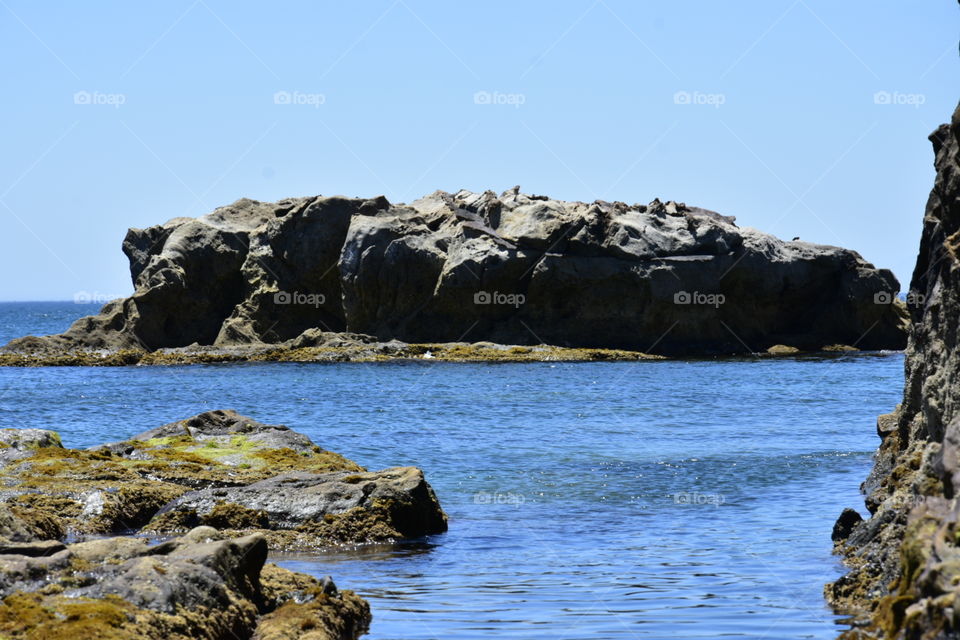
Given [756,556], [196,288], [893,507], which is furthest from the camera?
[196,288]

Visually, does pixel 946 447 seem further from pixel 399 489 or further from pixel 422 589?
pixel 399 489

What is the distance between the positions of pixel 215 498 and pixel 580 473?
9643 mm

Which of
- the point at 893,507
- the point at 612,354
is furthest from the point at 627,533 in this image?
the point at 612,354

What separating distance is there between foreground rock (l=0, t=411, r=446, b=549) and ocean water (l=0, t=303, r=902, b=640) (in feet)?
2.23

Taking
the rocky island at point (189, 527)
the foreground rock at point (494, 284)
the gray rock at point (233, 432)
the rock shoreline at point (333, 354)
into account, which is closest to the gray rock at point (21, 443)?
the rocky island at point (189, 527)

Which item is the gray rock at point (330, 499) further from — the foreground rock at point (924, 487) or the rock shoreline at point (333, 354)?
the rock shoreline at point (333, 354)

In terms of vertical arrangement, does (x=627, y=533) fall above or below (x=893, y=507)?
below

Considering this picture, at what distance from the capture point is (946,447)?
27.3 ft

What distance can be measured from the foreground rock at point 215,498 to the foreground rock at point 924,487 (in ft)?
20.5

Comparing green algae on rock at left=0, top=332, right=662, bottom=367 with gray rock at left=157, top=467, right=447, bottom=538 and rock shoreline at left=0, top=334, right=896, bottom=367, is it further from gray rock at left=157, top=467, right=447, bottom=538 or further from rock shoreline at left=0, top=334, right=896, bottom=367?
gray rock at left=157, top=467, right=447, bottom=538

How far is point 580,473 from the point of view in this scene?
78.2 ft

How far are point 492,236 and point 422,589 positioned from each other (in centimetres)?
5496

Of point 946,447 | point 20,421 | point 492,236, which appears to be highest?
point 492,236

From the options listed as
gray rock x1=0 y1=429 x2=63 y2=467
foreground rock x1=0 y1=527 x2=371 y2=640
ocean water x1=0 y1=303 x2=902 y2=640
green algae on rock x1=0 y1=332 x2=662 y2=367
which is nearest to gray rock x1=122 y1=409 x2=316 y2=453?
gray rock x1=0 y1=429 x2=63 y2=467
